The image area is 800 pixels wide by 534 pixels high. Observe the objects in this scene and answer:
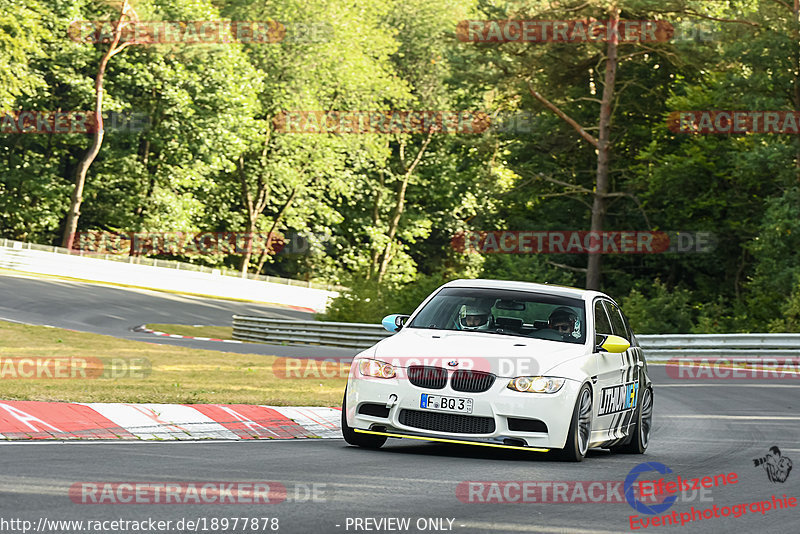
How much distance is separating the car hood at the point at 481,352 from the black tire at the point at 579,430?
13.9 inches

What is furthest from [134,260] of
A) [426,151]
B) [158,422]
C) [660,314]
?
[158,422]

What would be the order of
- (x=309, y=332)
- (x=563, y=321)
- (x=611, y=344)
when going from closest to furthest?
1. (x=611, y=344)
2. (x=563, y=321)
3. (x=309, y=332)

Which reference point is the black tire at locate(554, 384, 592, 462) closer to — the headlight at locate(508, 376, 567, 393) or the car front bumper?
the car front bumper

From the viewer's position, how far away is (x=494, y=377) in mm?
9547

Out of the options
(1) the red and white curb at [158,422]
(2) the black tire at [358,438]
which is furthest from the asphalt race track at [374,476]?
(1) the red and white curb at [158,422]

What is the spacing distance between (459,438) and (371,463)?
78 cm

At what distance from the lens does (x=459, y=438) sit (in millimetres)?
9484

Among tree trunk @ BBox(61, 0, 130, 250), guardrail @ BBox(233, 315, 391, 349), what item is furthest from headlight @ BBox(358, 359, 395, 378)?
tree trunk @ BBox(61, 0, 130, 250)

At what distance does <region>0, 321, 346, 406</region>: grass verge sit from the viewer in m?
13.4

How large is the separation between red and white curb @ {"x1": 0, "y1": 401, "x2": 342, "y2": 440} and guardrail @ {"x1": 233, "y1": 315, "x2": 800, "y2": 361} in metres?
16.3

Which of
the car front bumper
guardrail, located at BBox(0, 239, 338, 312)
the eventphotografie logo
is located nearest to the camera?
the car front bumper

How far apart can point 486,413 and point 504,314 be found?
5.49 feet

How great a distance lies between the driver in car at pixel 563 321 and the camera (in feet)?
35.1

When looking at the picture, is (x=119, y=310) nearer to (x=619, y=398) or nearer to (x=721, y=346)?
(x=721, y=346)
